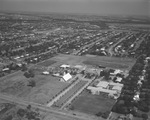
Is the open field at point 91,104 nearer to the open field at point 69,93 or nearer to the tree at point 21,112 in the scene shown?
the open field at point 69,93

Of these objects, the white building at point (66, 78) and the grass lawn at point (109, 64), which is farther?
the grass lawn at point (109, 64)

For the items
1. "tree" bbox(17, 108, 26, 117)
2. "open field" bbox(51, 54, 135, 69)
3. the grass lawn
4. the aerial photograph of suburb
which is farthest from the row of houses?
"tree" bbox(17, 108, 26, 117)

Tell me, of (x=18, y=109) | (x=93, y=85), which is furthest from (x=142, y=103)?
(x=18, y=109)

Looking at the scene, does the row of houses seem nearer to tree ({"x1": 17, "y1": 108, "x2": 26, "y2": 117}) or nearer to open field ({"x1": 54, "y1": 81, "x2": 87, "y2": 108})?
open field ({"x1": 54, "y1": 81, "x2": 87, "y2": 108})

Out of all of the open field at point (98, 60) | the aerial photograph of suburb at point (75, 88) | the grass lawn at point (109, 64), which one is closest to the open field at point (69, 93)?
the aerial photograph of suburb at point (75, 88)

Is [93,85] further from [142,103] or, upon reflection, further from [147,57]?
[147,57]

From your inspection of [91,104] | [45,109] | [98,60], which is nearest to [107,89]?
[91,104]

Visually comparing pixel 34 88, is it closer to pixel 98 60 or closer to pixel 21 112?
pixel 21 112
